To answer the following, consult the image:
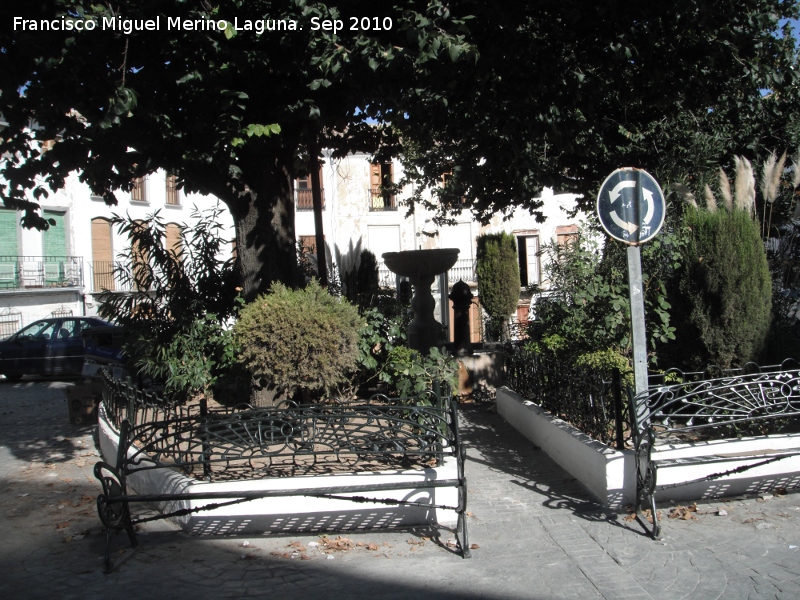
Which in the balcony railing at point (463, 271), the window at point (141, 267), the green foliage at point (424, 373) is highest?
the balcony railing at point (463, 271)

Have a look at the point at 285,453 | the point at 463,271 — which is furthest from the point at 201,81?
the point at 463,271

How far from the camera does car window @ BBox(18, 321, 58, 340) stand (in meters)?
16.9

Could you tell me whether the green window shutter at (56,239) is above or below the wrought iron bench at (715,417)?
above

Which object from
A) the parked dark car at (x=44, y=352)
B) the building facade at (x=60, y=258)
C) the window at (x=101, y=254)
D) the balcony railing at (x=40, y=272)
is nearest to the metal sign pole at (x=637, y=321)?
the parked dark car at (x=44, y=352)

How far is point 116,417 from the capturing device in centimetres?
704

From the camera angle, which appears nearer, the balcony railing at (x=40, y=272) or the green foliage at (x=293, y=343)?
the green foliage at (x=293, y=343)

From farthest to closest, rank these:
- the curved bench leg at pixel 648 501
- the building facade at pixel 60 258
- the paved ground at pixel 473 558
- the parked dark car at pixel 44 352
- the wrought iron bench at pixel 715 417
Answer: the building facade at pixel 60 258, the parked dark car at pixel 44 352, the wrought iron bench at pixel 715 417, the curved bench leg at pixel 648 501, the paved ground at pixel 473 558

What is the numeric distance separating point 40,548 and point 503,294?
47.0ft

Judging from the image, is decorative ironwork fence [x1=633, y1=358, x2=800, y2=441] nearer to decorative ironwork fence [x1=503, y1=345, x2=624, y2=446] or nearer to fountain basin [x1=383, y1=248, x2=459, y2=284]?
decorative ironwork fence [x1=503, y1=345, x2=624, y2=446]

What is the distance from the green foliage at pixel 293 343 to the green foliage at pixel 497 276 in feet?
38.4

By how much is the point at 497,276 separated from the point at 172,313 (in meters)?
11.2

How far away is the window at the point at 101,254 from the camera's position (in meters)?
26.6

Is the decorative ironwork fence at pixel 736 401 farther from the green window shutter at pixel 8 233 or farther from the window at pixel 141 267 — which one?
the green window shutter at pixel 8 233

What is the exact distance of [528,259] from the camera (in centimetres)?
3088
